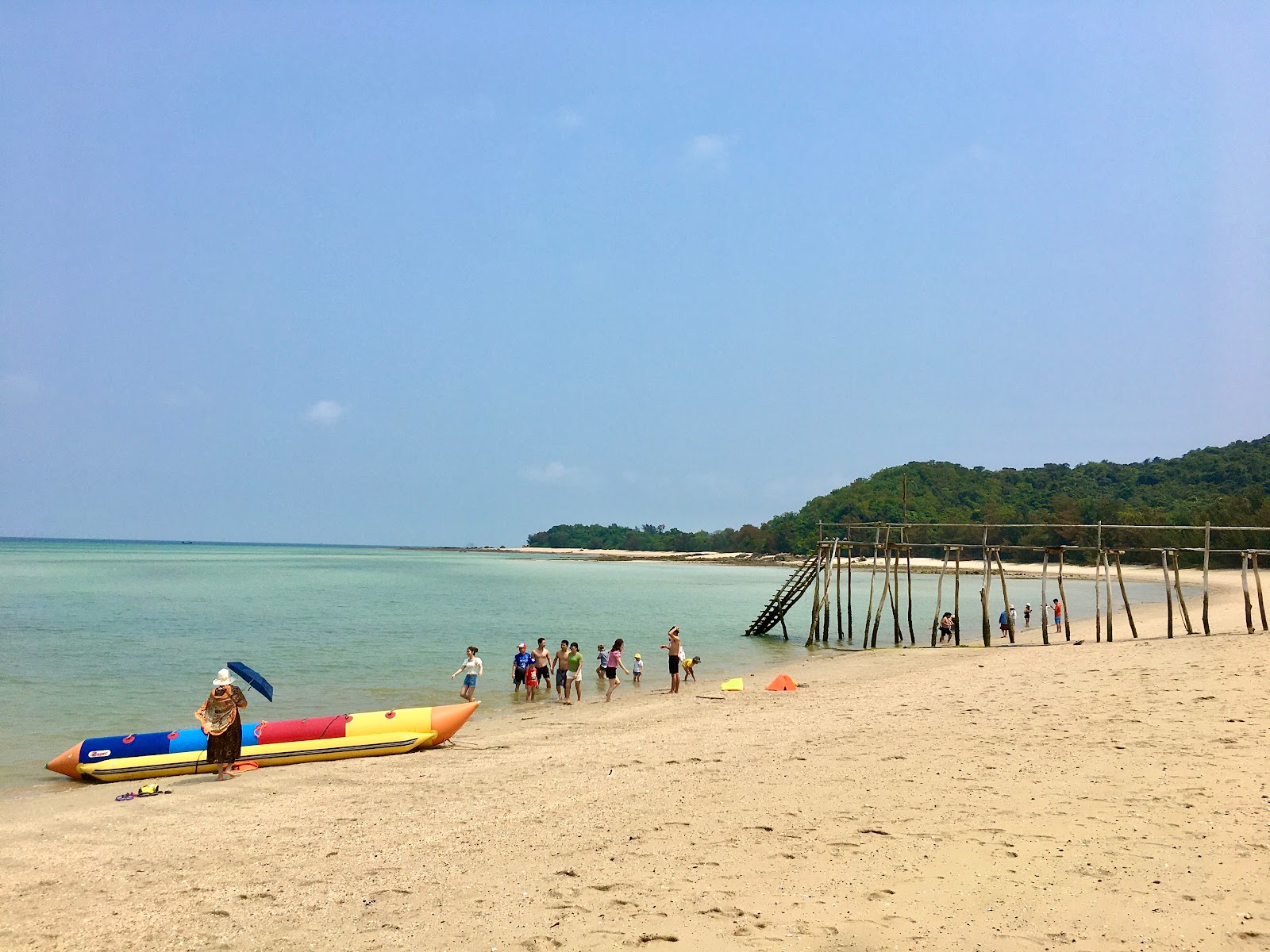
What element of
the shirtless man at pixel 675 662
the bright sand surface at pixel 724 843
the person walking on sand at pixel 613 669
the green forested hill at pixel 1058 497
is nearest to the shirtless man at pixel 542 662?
the person walking on sand at pixel 613 669

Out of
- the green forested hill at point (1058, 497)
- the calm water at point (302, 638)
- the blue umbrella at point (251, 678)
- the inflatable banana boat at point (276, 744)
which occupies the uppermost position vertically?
the green forested hill at point (1058, 497)

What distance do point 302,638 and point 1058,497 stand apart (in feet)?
275

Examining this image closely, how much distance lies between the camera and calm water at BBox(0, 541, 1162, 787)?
A: 16.0 m

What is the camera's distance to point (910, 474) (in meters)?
115

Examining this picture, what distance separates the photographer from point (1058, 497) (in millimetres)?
90062

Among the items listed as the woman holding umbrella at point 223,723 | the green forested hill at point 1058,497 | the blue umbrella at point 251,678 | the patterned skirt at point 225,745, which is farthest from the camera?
the green forested hill at point 1058,497

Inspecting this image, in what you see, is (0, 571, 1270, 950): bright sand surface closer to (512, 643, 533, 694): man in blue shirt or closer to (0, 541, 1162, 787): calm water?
(0, 541, 1162, 787): calm water

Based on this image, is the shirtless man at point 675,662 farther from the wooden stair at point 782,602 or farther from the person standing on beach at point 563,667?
the wooden stair at point 782,602

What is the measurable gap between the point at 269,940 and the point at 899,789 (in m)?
5.30

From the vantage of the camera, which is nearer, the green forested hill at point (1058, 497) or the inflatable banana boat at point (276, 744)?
the inflatable banana boat at point (276, 744)

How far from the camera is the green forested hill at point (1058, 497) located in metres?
70.8

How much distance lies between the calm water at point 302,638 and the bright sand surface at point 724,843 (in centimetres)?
522

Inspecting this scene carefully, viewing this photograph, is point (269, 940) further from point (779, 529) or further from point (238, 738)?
point (779, 529)

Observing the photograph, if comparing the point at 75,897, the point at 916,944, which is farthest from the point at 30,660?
the point at 916,944
